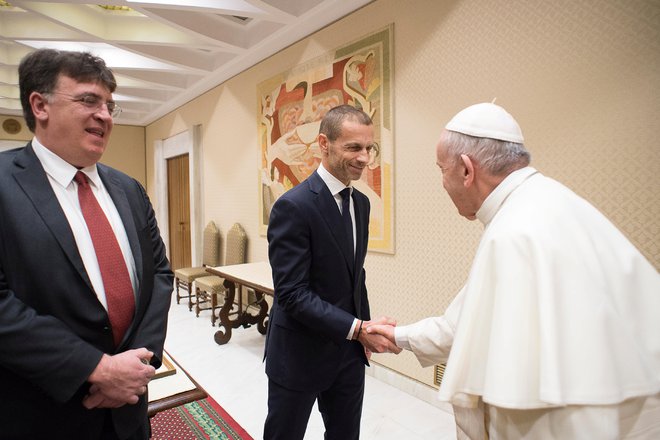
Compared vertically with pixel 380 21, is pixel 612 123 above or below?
below

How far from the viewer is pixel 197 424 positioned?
9.79 feet

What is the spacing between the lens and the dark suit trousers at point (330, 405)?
66.1 inches

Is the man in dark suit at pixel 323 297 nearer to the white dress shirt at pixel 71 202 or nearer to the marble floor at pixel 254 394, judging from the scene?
the white dress shirt at pixel 71 202

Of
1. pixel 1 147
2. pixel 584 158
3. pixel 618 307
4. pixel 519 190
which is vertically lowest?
pixel 618 307

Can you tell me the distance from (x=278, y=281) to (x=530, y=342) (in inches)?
36.9

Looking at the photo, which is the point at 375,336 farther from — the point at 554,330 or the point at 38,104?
the point at 38,104

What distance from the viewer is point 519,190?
3.77 feet

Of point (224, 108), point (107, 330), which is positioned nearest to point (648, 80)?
point (107, 330)

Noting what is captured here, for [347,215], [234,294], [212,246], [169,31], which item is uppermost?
[169,31]

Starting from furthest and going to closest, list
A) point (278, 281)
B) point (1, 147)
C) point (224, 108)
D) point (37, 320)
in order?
point (1, 147), point (224, 108), point (278, 281), point (37, 320)

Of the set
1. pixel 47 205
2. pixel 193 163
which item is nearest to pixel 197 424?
pixel 47 205

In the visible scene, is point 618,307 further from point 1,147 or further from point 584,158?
point 1,147

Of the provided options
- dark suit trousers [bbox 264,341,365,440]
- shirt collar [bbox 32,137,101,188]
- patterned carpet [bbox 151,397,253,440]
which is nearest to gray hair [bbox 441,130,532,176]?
dark suit trousers [bbox 264,341,365,440]

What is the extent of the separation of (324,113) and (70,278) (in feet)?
10.9
